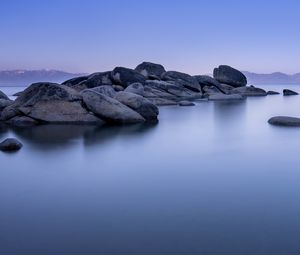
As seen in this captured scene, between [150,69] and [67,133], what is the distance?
29254 millimetres

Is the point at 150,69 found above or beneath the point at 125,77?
above

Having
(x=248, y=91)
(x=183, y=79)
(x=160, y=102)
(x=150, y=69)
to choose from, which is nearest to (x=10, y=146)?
(x=160, y=102)

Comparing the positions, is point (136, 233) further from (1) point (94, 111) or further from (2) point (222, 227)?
(1) point (94, 111)

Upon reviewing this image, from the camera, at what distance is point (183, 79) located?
39.3m

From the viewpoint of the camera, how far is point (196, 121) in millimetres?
17969

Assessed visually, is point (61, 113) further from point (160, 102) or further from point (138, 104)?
point (160, 102)

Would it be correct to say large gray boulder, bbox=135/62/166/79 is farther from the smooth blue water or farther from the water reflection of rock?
the smooth blue water

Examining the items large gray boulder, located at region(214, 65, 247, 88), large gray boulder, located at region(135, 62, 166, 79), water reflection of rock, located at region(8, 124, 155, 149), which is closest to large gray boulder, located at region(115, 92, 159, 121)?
water reflection of rock, located at region(8, 124, 155, 149)

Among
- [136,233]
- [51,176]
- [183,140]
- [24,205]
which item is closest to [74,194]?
[24,205]

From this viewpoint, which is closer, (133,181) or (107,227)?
(107,227)

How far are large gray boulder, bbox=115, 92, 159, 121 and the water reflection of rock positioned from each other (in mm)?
1147

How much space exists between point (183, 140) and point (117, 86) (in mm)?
21258

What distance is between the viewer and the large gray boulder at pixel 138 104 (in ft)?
52.7

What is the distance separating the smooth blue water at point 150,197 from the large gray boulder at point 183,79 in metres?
27.0
